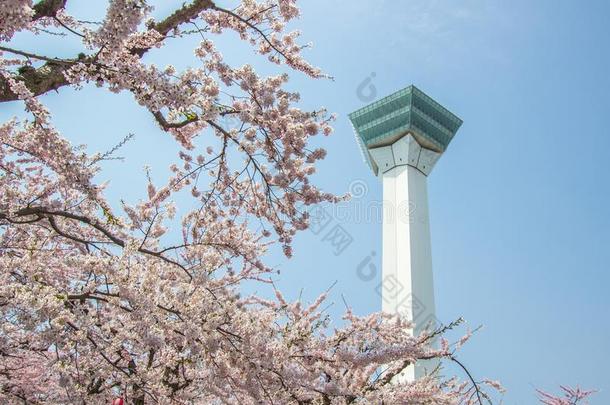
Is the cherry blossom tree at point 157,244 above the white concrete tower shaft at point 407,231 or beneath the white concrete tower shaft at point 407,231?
beneath

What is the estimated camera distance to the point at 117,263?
14.9 feet

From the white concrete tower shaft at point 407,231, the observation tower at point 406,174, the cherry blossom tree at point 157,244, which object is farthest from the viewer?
the observation tower at point 406,174

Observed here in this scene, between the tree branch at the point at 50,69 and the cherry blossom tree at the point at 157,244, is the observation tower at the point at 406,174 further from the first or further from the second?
the tree branch at the point at 50,69

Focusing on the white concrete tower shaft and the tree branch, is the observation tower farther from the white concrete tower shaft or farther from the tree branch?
the tree branch

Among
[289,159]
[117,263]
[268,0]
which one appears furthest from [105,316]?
[268,0]

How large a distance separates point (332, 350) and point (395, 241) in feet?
131

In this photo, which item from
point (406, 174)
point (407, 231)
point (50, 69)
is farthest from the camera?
point (406, 174)

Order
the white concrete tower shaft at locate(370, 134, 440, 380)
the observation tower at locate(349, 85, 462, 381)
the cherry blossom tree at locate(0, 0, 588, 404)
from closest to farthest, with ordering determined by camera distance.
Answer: the cherry blossom tree at locate(0, 0, 588, 404) < the white concrete tower shaft at locate(370, 134, 440, 380) < the observation tower at locate(349, 85, 462, 381)

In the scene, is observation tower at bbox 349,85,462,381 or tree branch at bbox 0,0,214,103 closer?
tree branch at bbox 0,0,214,103

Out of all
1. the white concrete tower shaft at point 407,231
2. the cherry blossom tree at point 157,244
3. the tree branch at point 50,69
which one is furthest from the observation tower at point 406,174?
the tree branch at point 50,69

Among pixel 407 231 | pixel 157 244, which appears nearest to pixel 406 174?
pixel 407 231

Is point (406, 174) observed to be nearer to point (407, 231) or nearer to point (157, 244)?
point (407, 231)

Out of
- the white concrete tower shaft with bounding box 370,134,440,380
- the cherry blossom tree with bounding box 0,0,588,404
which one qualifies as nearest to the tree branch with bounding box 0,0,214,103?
the cherry blossom tree with bounding box 0,0,588,404

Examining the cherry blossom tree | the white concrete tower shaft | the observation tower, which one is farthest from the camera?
the observation tower
